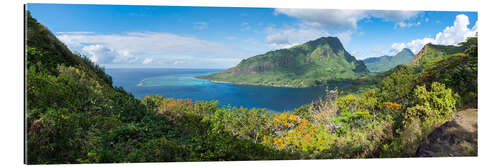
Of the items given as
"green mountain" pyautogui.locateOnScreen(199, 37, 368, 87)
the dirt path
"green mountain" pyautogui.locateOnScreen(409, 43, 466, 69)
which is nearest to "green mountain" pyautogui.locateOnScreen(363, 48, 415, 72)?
"green mountain" pyautogui.locateOnScreen(409, 43, 466, 69)

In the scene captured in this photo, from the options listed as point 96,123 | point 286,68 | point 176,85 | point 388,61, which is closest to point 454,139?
point 388,61

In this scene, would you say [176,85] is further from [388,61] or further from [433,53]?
[433,53]

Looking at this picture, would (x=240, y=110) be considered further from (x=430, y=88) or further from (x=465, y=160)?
(x=465, y=160)

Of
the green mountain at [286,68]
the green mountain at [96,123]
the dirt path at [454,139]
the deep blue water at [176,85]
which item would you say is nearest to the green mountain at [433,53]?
the dirt path at [454,139]

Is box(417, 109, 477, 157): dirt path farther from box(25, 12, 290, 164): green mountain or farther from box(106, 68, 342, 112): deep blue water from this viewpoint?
box(25, 12, 290, 164): green mountain

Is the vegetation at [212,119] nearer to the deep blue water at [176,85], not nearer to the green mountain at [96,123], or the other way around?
the green mountain at [96,123]
